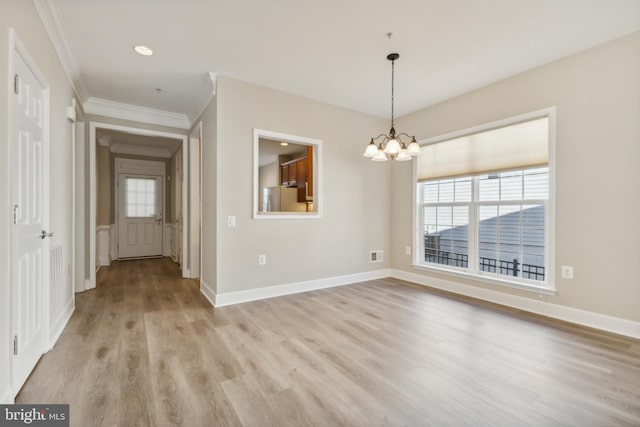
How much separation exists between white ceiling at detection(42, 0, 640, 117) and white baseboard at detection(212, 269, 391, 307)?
2650 millimetres

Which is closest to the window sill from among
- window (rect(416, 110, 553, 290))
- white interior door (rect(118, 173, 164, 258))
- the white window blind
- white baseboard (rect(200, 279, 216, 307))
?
window (rect(416, 110, 553, 290))

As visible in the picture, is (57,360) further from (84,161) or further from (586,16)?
(586,16)

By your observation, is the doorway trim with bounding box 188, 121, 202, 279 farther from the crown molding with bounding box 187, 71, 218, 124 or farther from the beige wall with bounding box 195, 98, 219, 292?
the beige wall with bounding box 195, 98, 219, 292

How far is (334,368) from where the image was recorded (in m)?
2.06

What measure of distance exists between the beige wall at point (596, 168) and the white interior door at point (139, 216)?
7470 millimetres

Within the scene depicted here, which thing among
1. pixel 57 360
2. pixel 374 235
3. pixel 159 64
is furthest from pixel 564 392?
pixel 159 64

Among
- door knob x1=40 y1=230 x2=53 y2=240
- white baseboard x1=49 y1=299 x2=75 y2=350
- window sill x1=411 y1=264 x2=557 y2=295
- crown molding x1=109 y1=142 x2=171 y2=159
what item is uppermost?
crown molding x1=109 y1=142 x2=171 y2=159

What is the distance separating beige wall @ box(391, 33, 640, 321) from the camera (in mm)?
2621

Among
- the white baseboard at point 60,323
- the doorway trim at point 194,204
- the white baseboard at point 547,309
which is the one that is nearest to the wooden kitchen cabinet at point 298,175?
the doorway trim at point 194,204

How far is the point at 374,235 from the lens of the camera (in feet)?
15.9

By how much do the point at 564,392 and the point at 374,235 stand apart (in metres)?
3.20

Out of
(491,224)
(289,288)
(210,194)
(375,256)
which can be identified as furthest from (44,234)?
(491,224)

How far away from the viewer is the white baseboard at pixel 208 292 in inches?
138

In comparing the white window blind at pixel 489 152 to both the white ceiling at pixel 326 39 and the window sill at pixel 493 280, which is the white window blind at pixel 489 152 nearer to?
the white ceiling at pixel 326 39
